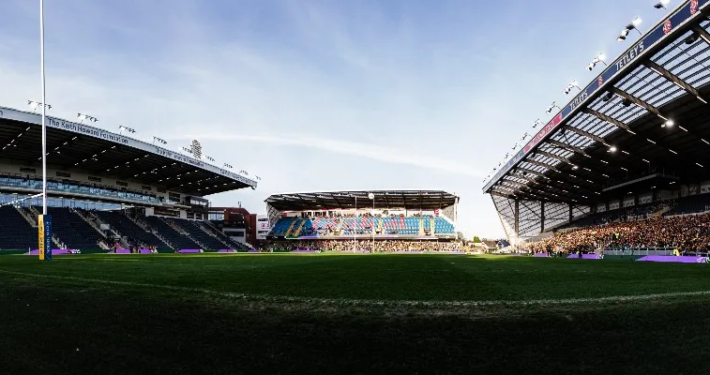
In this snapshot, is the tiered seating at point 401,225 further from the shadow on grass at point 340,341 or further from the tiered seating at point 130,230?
the shadow on grass at point 340,341

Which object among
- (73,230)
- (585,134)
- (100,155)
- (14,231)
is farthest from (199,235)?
(585,134)

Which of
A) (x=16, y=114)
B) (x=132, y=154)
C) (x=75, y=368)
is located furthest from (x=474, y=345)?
(x=132, y=154)

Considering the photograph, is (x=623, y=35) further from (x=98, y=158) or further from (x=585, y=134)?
(x=98, y=158)

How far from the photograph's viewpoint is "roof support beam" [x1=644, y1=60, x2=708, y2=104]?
74.7 ft

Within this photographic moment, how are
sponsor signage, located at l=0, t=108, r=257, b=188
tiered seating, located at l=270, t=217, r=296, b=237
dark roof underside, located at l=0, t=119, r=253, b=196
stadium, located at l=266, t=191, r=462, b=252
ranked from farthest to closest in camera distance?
1. tiered seating, located at l=270, t=217, r=296, b=237
2. stadium, located at l=266, t=191, r=462, b=252
3. dark roof underside, located at l=0, t=119, r=253, b=196
4. sponsor signage, located at l=0, t=108, r=257, b=188

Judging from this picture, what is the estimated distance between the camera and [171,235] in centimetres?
6512

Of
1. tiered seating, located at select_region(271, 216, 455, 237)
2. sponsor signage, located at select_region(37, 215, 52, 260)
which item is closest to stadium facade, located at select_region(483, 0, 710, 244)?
tiered seating, located at select_region(271, 216, 455, 237)

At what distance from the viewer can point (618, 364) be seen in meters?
3.05

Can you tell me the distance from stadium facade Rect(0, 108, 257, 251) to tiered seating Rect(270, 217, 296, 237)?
15.5 metres

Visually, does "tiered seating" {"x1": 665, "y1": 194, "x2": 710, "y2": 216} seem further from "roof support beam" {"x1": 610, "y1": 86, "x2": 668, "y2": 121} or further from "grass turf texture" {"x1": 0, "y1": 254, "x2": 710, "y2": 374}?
"grass turf texture" {"x1": 0, "y1": 254, "x2": 710, "y2": 374}

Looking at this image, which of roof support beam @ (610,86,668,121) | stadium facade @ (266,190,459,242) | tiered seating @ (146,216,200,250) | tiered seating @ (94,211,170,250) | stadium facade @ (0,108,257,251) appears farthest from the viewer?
stadium facade @ (266,190,459,242)

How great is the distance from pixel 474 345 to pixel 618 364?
3.44ft

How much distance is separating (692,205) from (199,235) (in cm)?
6522

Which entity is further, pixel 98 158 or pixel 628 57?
pixel 98 158
